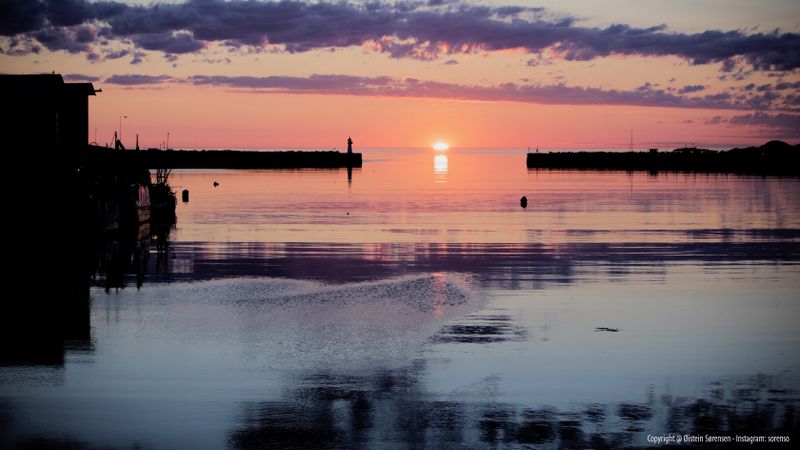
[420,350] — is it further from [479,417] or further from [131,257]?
[131,257]

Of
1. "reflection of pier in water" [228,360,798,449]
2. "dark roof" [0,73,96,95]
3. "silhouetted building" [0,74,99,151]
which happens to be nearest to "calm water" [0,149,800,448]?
"reflection of pier in water" [228,360,798,449]

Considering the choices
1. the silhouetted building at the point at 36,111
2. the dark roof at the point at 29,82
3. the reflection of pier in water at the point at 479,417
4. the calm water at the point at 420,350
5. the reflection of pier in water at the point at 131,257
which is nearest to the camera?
the reflection of pier in water at the point at 479,417

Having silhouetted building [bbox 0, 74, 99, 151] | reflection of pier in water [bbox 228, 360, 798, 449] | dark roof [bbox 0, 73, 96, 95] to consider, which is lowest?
reflection of pier in water [bbox 228, 360, 798, 449]

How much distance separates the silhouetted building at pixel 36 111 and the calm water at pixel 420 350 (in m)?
15.9

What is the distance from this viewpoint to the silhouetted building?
52.7 meters

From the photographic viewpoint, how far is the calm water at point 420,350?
13.0m

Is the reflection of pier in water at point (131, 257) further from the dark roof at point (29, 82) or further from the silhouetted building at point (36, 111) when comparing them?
the dark roof at point (29, 82)

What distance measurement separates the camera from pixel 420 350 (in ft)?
60.3

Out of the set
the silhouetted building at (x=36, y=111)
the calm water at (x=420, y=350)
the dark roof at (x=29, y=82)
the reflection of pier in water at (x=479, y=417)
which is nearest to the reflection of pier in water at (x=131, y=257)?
the calm water at (x=420, y=350)

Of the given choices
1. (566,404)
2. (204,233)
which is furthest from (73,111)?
(566,404)

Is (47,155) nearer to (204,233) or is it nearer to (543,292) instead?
(204,233)

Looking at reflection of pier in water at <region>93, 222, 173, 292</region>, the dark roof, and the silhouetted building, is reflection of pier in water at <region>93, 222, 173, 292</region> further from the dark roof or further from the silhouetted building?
the dark roof

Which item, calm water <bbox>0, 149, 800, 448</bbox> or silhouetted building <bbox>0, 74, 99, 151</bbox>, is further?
silhouetted building <bbox>0, 74, 99, 151</bbox>

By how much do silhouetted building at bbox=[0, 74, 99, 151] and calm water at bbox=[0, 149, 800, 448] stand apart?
52.2ft
